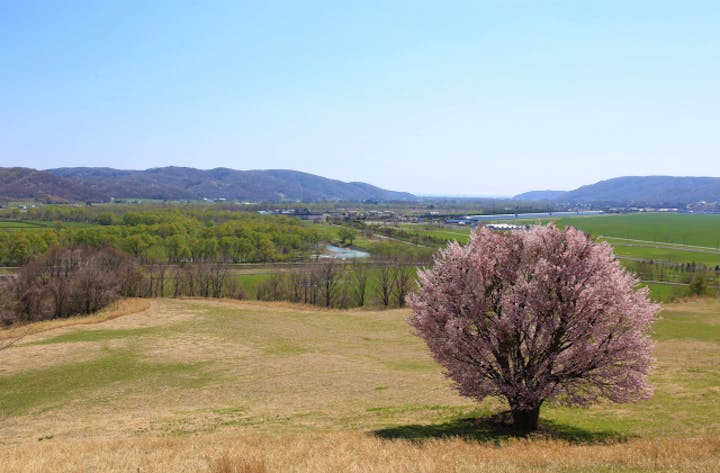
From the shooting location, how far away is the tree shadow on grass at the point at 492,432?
19172 mm

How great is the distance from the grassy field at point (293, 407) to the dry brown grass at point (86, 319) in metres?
0.50

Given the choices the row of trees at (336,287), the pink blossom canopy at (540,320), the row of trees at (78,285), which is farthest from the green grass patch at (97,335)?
the pink blossom canopy at (540,320)

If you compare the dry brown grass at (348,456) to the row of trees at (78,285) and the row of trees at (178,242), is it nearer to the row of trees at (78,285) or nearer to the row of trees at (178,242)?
the row of trees at (78,285)

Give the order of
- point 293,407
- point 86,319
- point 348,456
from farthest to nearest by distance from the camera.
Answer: point 86,319 → point 293,407 → point 348,456

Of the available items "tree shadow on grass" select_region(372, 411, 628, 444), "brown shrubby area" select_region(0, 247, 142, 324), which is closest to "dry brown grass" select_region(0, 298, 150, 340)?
"brown shrubby area" select_region(0, 247, 142, 324)

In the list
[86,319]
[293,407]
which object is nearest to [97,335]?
[86,319]

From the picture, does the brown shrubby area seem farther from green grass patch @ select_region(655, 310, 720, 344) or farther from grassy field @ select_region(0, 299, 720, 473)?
green grass patch @ select_region(655, 310, 720, 344)

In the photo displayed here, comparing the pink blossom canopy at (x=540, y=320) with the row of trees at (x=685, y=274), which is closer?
the pink blossom canopy at (x=540, y=320)

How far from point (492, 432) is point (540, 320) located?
17.4 feet

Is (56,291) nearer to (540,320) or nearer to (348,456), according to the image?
(348,456)

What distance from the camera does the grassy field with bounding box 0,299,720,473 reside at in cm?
1479

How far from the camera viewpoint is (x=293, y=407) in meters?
27.7

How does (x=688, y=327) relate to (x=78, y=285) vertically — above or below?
below

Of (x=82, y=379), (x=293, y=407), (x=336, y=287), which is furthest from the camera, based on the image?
(x=336, y=287)
